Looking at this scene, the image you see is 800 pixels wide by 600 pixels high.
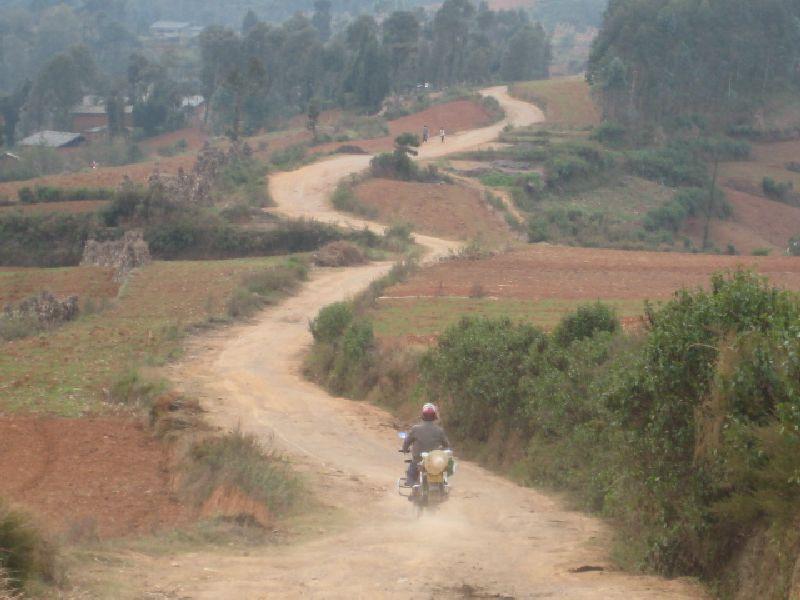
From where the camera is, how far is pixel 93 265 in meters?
40.8

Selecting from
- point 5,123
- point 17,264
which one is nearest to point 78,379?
point 17,264

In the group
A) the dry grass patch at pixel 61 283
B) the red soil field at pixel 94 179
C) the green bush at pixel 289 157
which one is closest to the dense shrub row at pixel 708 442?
the dry grass patch at pixel 61 283

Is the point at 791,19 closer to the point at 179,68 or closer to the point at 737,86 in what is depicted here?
the point at 737,86

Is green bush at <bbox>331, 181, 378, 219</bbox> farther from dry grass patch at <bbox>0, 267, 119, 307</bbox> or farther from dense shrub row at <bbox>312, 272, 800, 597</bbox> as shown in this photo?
dense shrub row at <bbox>312, 272, 800, 597</bbox>

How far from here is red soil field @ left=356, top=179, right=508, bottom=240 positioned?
167 feet

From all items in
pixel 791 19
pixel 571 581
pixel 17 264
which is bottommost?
→ pixel 17 264

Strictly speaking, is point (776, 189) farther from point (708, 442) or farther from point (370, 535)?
point (708, 442)

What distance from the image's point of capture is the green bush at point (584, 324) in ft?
62.4

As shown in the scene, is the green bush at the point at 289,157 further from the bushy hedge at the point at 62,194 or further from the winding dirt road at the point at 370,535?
the winding dirt road at the point at 370,535

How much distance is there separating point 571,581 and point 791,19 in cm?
7737

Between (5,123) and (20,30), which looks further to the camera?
(20,30)

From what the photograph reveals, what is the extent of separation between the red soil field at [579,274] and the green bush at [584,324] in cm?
1320

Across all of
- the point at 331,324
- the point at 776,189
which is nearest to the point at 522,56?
the point at 776,189

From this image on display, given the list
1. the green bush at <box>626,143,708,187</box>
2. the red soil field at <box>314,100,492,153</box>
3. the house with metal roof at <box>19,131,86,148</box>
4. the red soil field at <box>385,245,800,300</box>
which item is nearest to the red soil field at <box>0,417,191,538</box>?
the red soil field at <box>385,245,800,300</box>
